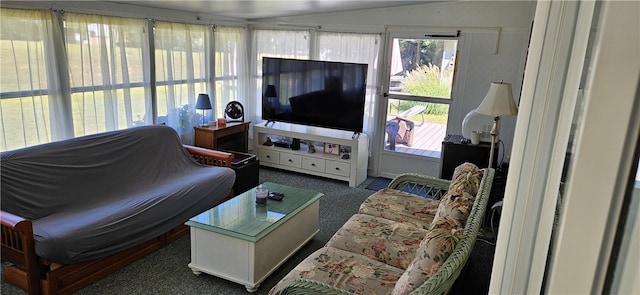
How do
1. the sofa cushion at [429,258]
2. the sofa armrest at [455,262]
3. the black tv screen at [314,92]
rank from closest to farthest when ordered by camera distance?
the sofa armrest at [455,262] < the sofa cushion at [429,258] < the black tv screen at [314,92]

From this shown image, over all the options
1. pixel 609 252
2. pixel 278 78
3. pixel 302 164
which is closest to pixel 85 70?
pixel 278 78

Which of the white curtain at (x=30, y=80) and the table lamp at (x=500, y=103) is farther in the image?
the table lamp at (x=500, y=103)

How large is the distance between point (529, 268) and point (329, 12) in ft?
16.7

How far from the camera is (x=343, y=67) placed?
16.5 ft

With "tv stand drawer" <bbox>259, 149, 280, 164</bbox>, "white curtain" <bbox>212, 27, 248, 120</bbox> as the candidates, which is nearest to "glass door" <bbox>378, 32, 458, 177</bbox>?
"tv stand drawer" <bbox>259, 149, 280, 164</bbox>

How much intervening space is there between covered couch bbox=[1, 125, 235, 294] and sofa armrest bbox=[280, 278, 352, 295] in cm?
154

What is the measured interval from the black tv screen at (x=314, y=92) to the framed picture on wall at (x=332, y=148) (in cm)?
25

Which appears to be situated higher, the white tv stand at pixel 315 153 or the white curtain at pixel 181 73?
the white curtain at pixel 181 73

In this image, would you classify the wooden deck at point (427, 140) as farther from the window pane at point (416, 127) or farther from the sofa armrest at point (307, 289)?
the sofa armrest at point (307, 289)

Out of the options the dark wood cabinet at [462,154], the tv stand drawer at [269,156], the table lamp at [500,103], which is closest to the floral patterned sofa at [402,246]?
the table lamp at [500,103]

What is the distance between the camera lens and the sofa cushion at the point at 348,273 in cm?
220

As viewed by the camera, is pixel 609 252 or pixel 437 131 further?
pixel 437 131

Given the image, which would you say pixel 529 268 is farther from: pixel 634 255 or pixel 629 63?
pixel 629 63

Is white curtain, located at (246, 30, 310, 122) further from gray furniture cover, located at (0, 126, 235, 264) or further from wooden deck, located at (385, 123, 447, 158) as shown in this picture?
gray furniture cover, located at (0, 126, 235, 264)
